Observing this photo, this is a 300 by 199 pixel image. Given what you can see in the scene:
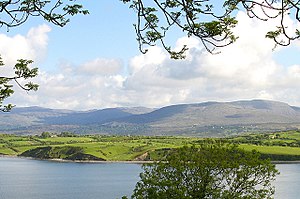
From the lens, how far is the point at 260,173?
26.2 metres

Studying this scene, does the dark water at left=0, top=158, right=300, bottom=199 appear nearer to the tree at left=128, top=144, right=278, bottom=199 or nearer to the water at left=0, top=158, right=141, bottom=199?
the water at left=0, top=158, right=141, bottom=199

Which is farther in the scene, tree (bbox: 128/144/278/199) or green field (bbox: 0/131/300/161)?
green field (bbox: 0/131/300/161)

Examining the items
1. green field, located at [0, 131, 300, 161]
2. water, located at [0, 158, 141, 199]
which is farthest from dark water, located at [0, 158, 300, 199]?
green field, located at [0, 131, 300, 161]

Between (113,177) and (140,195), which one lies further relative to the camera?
(113,177)

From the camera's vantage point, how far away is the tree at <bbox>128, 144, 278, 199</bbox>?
25.5 metres

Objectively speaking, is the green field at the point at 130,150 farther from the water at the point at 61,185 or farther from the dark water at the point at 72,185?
the water at the point at 61,185

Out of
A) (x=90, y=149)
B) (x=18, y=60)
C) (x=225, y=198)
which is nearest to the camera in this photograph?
(x=18, y=60)

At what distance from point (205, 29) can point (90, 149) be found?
168 meters

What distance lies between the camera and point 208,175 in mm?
26094

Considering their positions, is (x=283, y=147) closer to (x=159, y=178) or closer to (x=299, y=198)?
(x=299, y=198)

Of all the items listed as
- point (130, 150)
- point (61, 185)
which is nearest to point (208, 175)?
point (61, 185)

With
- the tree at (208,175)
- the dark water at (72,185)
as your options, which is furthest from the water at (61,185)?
the tree at (208,175)

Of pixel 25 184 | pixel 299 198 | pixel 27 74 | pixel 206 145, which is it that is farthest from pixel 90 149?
pixel 27 74

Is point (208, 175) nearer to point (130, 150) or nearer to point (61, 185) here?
point (61, 185)
